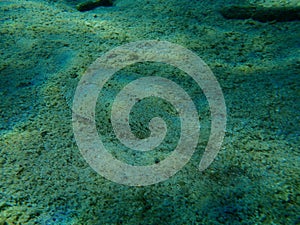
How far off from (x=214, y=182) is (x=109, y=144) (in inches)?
23.9

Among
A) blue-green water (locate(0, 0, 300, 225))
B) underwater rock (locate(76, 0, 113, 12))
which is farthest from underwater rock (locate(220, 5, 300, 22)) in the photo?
underwater rock (locate(76, 0, 113, 12))

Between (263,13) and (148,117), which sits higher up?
(263,13)

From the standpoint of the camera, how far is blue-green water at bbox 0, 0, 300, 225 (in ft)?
4.15

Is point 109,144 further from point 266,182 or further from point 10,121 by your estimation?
point 266,182

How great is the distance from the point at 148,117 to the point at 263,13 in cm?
159

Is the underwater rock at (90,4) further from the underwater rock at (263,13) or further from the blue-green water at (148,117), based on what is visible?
the underwater rock at (263,13)

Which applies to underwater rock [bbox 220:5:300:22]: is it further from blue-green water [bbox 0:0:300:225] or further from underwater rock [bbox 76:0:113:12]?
underwater rock [bbox 76:0:113:12]

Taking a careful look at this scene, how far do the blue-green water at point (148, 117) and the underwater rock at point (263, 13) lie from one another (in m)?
0.06

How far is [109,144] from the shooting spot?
158cm

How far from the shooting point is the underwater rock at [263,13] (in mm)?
2488

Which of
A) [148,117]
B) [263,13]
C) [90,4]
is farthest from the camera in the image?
[90,4]

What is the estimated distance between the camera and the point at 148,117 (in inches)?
69.4

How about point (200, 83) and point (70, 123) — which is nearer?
point (70, 123)

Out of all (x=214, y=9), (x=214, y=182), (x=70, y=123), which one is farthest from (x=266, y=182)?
(x=214, y=9)
